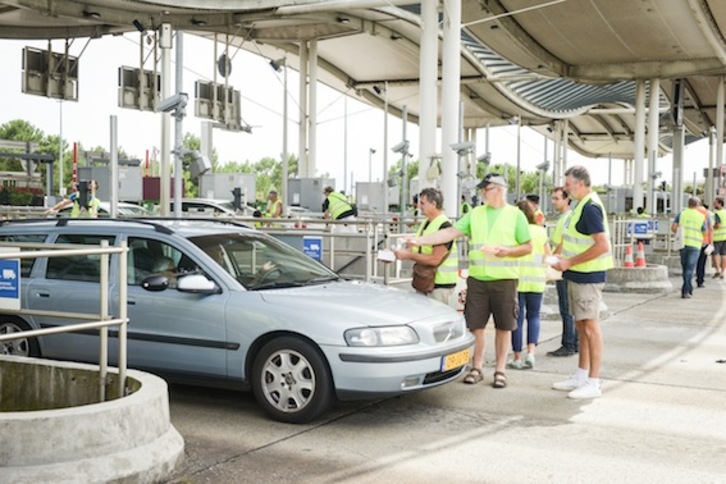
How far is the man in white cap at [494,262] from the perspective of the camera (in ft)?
24.8

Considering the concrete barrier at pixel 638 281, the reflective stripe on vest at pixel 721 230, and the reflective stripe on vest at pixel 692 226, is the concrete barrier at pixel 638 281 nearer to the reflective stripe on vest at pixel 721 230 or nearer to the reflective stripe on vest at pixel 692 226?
the reflective stripe on vest at pixel 692 226

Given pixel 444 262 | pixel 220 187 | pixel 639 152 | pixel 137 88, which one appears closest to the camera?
pixel 444 262

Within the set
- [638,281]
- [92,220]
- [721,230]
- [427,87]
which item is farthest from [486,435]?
[721,230]

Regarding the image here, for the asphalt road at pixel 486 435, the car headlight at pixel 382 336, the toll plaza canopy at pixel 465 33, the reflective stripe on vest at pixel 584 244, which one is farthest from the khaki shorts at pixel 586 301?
the toll plaza canopy at pixel 465 33

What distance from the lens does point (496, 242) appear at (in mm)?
7547

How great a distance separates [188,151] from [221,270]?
27.2ft

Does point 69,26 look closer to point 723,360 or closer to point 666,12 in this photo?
point 666,12

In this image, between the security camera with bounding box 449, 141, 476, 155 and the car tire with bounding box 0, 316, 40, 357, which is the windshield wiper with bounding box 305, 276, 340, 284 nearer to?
the car tire with bounding box 0, 316, 40, 357

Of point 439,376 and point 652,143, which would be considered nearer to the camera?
point 439,376

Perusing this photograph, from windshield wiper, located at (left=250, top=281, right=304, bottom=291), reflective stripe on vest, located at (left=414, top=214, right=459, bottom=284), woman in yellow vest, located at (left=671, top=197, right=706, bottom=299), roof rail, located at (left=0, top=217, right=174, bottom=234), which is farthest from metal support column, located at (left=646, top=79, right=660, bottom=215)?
roof rail, located at (left=0, top=217, right=174, bottom=234)

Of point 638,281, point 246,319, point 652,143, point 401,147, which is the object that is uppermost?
point 652,143

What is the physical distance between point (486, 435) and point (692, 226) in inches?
449

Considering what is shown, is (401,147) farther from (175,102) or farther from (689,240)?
(175,102)

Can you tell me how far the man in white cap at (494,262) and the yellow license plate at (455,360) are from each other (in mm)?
851
